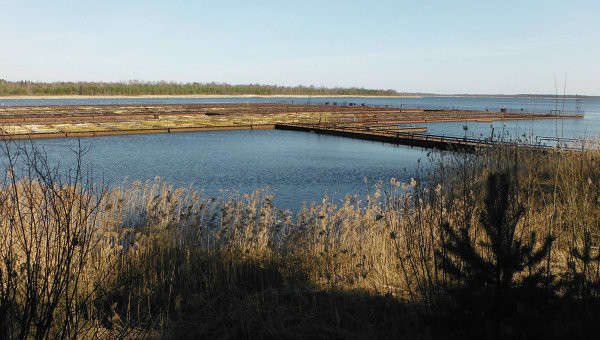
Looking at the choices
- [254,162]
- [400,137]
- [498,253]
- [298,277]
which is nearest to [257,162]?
[254,162]

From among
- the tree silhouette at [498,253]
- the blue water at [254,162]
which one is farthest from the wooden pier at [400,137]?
the tree silhouette at [498,253]

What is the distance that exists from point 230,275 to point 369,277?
1.99m

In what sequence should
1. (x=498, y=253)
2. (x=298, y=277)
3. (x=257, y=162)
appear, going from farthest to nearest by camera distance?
(x=257, y=162), (x=298, y=277), (x=498, y=253)

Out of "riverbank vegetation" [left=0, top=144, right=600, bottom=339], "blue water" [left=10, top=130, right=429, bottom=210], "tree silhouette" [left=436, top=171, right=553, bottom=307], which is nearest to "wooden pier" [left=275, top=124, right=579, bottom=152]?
"blue water" [left=10, top=130, right=429, bottom=210]

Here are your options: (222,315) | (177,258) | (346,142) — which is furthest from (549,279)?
(346,142)

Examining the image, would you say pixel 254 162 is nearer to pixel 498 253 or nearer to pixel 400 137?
pixel 400 137

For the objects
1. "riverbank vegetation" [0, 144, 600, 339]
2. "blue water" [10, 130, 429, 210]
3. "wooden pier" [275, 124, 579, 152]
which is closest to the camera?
"riverbank vegetation" [0, 144, 600, 339]

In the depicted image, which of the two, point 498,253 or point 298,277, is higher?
point 498,253

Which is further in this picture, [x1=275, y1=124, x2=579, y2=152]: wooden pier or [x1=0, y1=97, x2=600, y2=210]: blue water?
[x1=275, y1=124, x2=579, y2=152]: wooden pier

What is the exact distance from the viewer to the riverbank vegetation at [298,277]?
386cm

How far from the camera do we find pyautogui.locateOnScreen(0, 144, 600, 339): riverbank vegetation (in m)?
3.86

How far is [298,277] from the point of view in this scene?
659cm

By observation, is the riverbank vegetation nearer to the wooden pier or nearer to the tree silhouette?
the tree silhouette

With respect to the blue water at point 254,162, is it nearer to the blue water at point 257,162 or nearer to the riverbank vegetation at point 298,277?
the blue water at point 257,162
